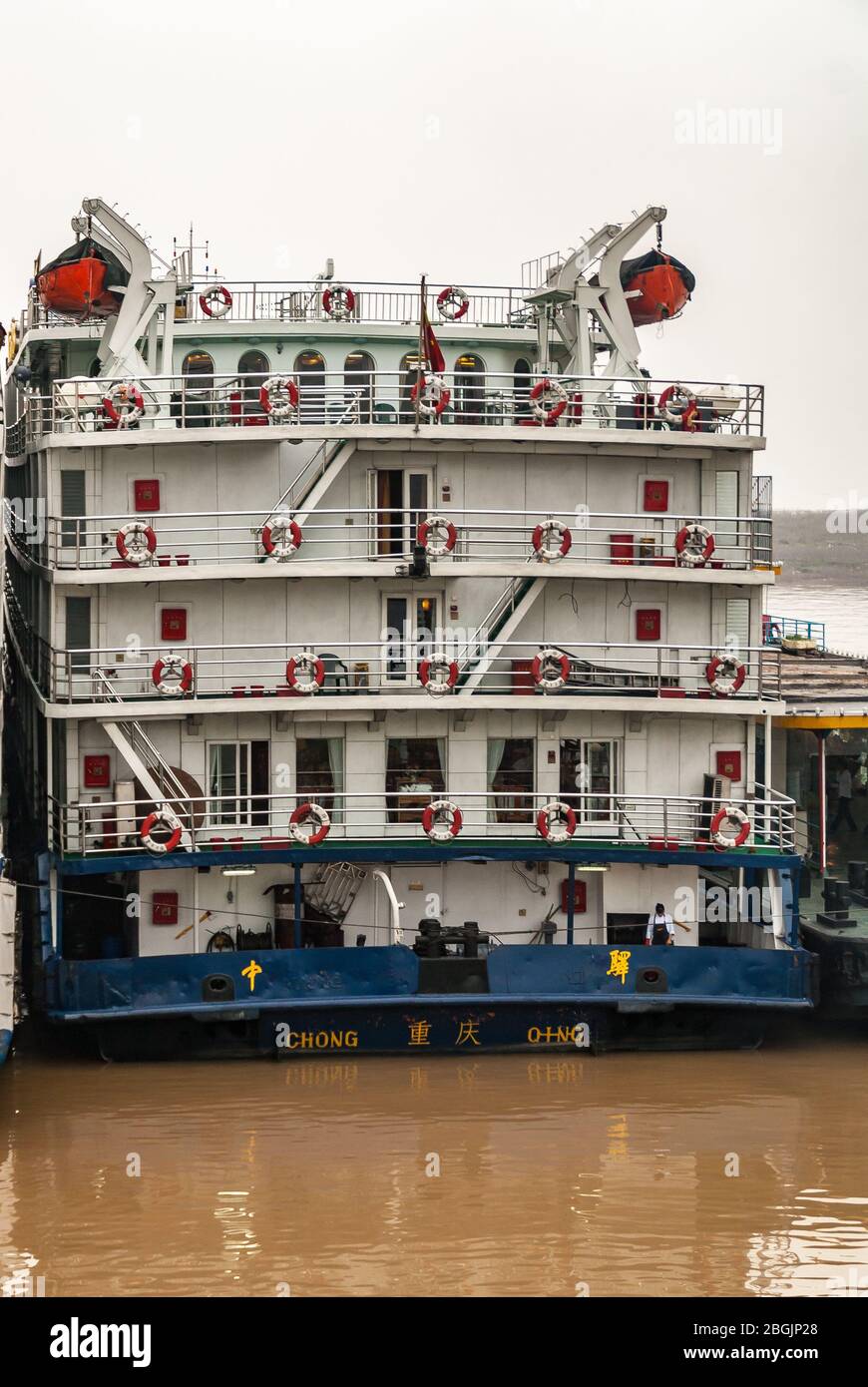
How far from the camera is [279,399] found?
2567 cm

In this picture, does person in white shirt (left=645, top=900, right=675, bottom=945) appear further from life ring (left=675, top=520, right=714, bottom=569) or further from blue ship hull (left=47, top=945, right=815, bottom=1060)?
life ring (left=675, top=520, right=714, bottom=569)

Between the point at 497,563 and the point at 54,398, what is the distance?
20.4 ft

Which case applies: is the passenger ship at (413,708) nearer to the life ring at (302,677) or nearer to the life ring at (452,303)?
the life ring at (302,677)

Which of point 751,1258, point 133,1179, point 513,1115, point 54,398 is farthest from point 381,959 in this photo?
point 54,398

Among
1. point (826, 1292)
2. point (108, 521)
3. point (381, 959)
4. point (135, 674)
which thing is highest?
point (108, 521)

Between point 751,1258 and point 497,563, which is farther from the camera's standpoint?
point 497,563

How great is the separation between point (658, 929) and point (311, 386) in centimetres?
902

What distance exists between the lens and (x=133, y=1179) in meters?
20.8

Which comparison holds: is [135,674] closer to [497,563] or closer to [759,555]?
[497,563]

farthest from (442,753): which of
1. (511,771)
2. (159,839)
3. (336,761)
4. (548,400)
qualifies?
(548,400)

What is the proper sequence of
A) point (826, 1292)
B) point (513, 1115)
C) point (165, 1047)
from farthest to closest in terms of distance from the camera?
point (165, 1047) → point (513, 1115) → point (826, 1292)

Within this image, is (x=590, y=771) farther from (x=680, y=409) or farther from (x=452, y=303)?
(x=452, y=303)

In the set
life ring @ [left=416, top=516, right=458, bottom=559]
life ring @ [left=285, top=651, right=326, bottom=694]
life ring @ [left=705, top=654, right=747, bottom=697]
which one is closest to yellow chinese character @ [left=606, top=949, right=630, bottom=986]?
life ring @ [left=705, top=654, right=747, bottom=697]

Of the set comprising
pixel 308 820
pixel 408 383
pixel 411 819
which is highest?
pixel 408 383
